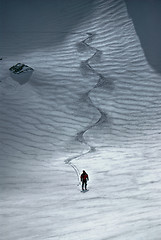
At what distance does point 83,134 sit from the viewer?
16.8 metres

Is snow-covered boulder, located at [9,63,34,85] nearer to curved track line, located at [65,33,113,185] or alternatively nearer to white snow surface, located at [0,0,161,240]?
white snow surface, located at [0,0,161,240]

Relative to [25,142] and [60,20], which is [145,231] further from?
[60,20]

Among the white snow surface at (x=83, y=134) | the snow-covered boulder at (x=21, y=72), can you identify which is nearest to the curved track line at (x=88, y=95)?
the white snow surface at (x=83, y=134)

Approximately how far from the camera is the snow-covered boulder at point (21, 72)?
2008 cm

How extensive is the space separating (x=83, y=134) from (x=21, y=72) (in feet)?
16.4

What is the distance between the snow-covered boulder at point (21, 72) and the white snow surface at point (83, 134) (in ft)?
0.79

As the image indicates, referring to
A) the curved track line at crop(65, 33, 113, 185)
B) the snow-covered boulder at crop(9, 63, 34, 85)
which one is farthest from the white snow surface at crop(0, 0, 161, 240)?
the snow-covered boulder at crop(9, 63, 34, 85)

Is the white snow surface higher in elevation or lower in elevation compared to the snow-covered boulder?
lower

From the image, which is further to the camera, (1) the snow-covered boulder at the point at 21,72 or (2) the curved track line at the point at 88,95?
(1) the snow-covered boulder at the point at 21,72

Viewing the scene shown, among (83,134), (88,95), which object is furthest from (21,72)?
(83,134)

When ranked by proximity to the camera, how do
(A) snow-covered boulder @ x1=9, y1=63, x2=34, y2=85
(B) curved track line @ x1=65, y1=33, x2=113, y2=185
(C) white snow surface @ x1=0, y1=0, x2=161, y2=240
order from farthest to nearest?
(A) snow-covered boulder @ x1=9, y1=63, x2=34, y2=85
(B) curved track line @ x1=65, y1=33, x2=113, y2=185
(C) white snow surface @ x1=0, y1=0, x2=161, y2=240

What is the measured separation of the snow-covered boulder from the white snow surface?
0.24 metres

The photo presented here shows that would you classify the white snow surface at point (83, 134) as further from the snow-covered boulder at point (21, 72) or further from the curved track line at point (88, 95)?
the snow-covered boulder at point (21, 72)

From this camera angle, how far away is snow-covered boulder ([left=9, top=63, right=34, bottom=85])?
20.1 m
